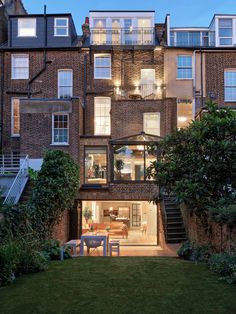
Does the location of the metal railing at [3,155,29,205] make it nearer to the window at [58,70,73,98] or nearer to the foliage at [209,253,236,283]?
the foliage at [209,253,236,283]

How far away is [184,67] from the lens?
23578 mm

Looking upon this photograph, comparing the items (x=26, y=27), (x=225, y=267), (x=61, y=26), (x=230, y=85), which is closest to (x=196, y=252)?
(x=225, y=267)

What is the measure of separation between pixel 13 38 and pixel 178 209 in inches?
638

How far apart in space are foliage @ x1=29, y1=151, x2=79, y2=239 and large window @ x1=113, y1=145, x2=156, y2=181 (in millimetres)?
Result: 4185

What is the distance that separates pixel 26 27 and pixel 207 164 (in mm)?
18739

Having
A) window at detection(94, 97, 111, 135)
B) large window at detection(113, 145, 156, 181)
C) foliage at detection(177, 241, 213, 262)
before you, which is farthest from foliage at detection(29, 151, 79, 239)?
window at detection(94, 97, 111, 135)

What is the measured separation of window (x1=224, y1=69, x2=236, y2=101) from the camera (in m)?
23.0

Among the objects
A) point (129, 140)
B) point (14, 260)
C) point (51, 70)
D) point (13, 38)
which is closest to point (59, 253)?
point (14, 260)

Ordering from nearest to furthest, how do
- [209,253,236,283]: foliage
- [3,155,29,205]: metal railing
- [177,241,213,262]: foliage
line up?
[209,253,236,283]: foliage
[177,241,213,262]: foliage
[3,155,29,205]: metal railing

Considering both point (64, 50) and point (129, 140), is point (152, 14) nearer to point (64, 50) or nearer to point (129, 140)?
point (64, 50)

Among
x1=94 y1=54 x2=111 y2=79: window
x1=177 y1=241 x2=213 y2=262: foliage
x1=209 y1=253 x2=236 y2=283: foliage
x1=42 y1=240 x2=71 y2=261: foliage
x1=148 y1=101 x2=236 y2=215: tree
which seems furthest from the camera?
x1=94 y1=54 x2=111 y2=79: window

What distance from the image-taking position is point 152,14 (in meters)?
24.6

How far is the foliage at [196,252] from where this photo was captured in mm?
10531

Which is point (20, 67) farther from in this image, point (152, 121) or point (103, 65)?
point (152, 121)
